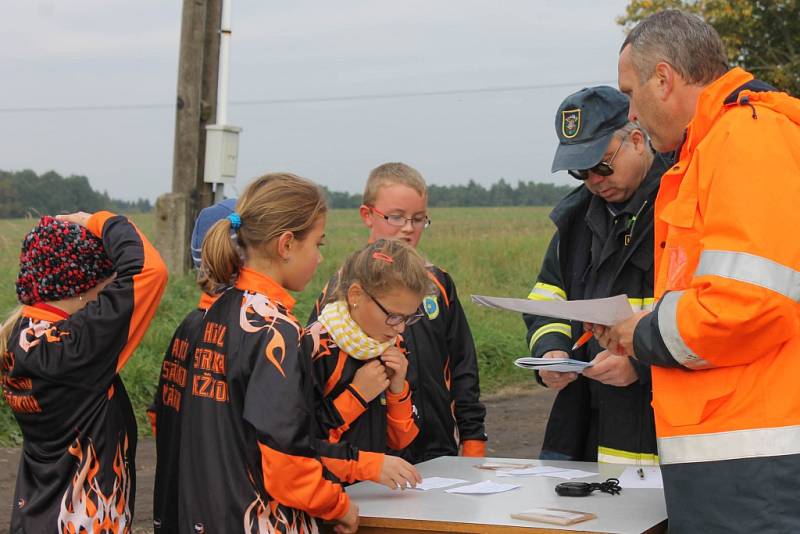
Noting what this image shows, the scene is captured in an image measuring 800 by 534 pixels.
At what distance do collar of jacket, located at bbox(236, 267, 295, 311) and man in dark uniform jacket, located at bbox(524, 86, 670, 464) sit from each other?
3.72 feet

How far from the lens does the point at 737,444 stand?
2.70 metres

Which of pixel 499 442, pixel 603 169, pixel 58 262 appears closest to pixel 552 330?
pixel 603 169

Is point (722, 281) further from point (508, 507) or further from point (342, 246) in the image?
point (342, 246)

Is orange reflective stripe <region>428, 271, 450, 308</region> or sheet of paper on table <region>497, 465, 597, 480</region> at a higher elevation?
orange reflective stripe <region>428, 271, 450, 308</region>

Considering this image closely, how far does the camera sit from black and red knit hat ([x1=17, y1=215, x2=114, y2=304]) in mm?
3637

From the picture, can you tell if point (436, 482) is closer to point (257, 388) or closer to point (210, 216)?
point (257, 388)

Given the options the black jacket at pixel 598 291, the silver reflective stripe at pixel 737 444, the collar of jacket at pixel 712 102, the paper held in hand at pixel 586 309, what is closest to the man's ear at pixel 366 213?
the black jacket at pixel 598 291

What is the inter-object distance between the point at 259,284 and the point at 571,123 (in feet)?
4.86

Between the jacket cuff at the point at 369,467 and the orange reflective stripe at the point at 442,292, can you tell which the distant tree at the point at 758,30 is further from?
the jacket cuff at the point at 369,467

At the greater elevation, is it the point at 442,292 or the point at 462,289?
the point at 442,292

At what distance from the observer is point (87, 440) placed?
11.8 ft

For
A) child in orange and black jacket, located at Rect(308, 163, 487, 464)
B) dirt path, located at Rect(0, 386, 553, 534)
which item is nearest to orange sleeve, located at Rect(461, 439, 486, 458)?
child in orange and black jacket, located at Rect(308, 163, 487, 464)

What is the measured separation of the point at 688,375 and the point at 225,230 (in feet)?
5.03

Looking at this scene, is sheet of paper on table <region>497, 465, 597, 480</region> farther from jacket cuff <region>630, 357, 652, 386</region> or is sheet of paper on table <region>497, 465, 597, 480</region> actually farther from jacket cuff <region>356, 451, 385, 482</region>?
jacket cuff <region>356, 451, 385, 482</region>
